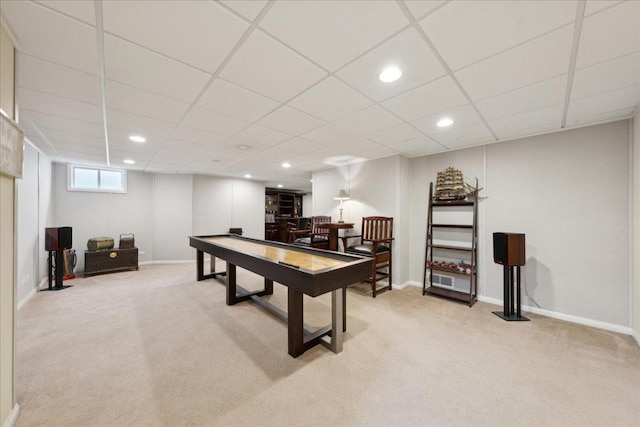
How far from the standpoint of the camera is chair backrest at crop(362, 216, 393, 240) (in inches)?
174

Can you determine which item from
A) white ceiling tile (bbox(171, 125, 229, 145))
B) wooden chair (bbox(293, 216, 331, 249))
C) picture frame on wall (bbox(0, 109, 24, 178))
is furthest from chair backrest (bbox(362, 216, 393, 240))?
picture frame on wall (bbox(0, 109, 24, 178))

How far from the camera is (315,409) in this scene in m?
1.68

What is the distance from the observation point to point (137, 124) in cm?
295

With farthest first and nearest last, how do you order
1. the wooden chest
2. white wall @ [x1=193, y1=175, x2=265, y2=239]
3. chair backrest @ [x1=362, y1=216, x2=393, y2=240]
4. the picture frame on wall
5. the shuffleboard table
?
white wall @ [x1=193, y1=175, x2=265, y2=239], the wooden chest, chair backrest @ [x1=362, y1=216, x2=393, y2=240], the shuffleboard table, the picture frame on wall

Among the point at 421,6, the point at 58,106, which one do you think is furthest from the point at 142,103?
the point at 421,6

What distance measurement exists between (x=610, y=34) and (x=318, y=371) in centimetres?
313

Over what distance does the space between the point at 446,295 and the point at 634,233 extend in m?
2.19

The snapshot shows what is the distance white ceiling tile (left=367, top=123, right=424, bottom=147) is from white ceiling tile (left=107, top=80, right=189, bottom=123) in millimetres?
2406

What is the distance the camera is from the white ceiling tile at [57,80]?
177cm

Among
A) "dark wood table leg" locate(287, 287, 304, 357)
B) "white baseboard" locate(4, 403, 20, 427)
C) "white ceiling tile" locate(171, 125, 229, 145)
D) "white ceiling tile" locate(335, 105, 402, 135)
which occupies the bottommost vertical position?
"white baseboard" locate(4, 403, 20, 427)

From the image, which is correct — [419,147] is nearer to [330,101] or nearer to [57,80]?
[330,101]

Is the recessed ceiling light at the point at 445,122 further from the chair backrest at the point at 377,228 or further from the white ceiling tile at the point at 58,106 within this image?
the white ceiling tile at the point at 58,106

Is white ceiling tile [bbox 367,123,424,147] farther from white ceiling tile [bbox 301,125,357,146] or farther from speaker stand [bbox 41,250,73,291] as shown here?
speaker stand [bbox 41,250,73,291]

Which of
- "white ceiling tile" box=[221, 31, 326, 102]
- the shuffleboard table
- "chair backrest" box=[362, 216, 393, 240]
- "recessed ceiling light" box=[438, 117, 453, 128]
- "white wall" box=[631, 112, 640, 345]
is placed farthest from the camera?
"chair backrest" box=[362, 216, 393, 240]
